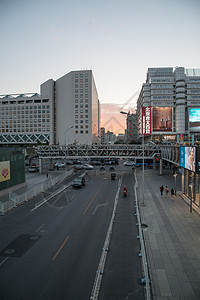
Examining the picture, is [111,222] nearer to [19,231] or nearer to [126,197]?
[19,231]

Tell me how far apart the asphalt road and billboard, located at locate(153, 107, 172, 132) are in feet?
224

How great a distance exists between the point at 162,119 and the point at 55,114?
66.0m

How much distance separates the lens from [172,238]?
14008mm

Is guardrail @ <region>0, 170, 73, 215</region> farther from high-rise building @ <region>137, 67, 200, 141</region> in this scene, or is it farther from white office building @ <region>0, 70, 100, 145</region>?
white office building @ <region>0, 70, 100, 145</region>

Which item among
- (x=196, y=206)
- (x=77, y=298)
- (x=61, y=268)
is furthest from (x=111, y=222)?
(x=196, y=206)

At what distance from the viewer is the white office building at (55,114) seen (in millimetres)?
100688

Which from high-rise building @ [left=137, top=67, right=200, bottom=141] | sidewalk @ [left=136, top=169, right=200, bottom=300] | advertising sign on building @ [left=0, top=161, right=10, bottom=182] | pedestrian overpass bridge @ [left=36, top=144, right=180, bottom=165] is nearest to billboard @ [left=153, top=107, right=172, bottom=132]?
high-rise building @ [left=137, top=67, right=200, bottom=141]

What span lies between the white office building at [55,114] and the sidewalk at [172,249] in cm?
8161

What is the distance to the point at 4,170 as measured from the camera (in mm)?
27688

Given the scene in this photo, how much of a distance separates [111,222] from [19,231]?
313 inches

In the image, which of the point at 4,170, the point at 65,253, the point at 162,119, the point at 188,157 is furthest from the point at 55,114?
the point at 65,253

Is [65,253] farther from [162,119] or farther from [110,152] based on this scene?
[162,119]

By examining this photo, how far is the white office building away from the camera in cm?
10069

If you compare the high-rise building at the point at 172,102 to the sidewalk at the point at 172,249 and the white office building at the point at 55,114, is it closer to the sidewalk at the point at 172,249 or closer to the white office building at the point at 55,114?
the white office building at the point at 55,114
